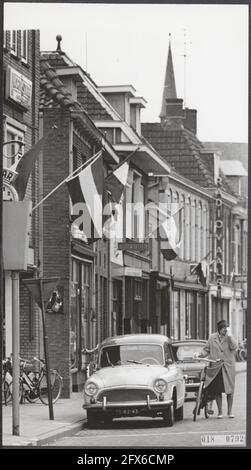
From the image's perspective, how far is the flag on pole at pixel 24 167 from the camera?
25.0m

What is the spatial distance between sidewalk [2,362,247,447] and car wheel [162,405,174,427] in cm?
104

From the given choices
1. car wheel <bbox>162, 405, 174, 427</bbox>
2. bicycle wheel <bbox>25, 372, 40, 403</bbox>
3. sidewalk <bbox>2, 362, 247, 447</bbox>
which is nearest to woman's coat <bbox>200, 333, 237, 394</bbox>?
sidewalk <bbox>2, 362, 247, 447</bbox>

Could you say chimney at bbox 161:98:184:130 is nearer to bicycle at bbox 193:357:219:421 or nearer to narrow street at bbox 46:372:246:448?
bicycle at bbox 193:357:219:421

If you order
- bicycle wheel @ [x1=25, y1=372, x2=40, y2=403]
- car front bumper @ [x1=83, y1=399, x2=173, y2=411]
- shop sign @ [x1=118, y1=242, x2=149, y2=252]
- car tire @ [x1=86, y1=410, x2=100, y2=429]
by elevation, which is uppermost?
shop sign @ [x1=118, y1=242, x2=149, y2=252]

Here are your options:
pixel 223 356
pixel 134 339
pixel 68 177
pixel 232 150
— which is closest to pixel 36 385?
pixel 134 339

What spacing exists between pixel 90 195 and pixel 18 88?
2128 millimetres

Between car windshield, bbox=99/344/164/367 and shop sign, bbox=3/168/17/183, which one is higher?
shop sign, bbox=3/168/17/183

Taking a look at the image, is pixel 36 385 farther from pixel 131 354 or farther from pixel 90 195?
pixel 90 195

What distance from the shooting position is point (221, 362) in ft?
84.3

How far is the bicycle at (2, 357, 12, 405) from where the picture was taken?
996 inches

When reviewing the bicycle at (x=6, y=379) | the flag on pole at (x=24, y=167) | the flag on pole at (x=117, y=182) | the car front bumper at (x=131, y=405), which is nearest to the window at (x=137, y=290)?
the flag on pole at (x=117, y=182)

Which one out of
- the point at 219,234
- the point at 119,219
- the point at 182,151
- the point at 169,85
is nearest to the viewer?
the point at 169,85

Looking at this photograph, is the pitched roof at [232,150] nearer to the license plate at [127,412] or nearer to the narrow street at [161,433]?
the narrow street at [161,433]

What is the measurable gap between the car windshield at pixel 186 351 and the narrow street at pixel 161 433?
45.0 inches
